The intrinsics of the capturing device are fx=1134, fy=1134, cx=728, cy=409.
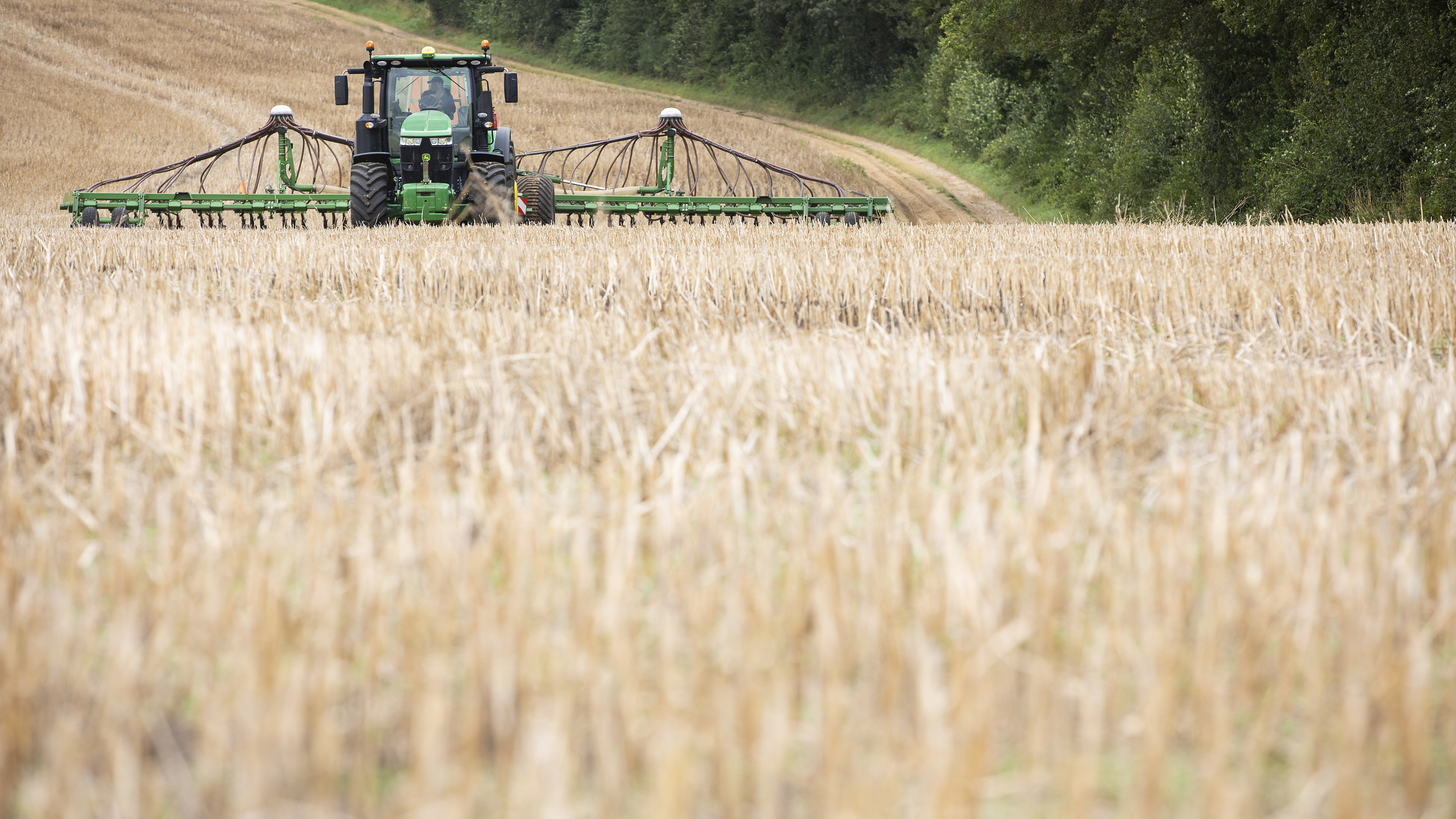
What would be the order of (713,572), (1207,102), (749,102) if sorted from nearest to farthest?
(713,572) → (1207,102) → (749,102)

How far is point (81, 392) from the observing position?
2.89 metres

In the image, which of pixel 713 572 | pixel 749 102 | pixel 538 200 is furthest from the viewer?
pixel 749 102

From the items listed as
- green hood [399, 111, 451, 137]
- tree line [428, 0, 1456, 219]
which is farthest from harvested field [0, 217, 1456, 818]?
tree line [428, 0, 1456, 219]

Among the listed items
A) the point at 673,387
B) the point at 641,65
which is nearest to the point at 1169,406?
the point at 673,387

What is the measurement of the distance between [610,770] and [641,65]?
139 feet

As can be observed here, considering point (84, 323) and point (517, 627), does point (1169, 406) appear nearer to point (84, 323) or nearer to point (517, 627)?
point (517, 627)

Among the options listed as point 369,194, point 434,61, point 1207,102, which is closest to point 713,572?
point 369,194

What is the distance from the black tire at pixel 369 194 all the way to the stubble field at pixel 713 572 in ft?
25.8

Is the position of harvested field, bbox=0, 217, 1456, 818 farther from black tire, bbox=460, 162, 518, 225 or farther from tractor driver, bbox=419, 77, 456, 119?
tractor driver, bbox=419, 77, 456, 119

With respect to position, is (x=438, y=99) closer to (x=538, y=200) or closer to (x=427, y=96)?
(x=427, y=96)

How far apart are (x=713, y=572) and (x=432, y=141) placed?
11040mm

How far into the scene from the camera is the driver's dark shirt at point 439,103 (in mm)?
12430

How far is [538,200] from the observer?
42.4ft

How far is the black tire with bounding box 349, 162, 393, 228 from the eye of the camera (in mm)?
11531
